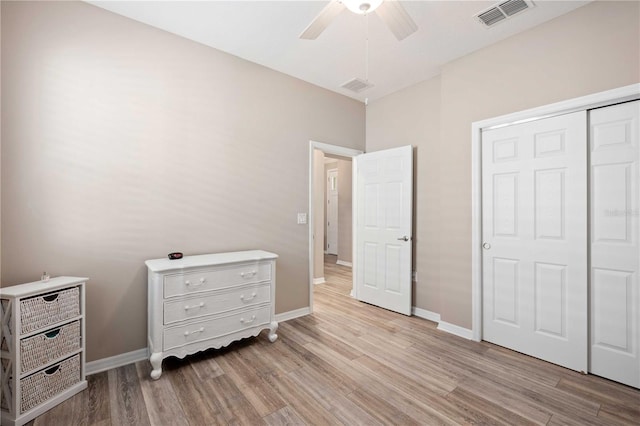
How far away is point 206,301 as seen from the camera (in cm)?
239

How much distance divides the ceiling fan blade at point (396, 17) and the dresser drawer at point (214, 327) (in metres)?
2.49

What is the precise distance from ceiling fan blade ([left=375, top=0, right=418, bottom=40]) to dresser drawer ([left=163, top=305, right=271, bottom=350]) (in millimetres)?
2492

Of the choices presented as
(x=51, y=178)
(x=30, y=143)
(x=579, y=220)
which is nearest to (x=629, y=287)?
(x=579, y=220)

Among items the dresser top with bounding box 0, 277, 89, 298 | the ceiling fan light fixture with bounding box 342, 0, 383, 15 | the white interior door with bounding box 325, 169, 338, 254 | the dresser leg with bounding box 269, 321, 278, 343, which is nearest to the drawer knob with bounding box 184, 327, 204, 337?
the dresser leg with bounding box 269, 321, 278, 343

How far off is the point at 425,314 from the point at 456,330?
1.55 feet

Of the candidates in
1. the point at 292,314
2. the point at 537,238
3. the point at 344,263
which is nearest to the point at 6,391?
the point at 292,314

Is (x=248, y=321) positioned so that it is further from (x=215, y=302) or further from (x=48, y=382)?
(x=48, y=382)

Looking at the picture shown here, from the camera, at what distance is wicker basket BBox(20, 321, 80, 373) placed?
173 cm

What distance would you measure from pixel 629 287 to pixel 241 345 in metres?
3.18

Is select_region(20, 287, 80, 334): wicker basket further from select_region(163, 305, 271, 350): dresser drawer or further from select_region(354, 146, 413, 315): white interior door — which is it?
select_region(354, 146, 413, 315): white interior door

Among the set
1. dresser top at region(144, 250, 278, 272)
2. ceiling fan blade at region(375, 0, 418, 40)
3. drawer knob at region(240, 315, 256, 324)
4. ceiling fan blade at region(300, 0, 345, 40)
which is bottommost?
drawer knob at region(240, 315, 256, 324)

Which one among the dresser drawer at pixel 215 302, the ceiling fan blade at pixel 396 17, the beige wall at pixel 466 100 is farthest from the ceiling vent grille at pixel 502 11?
the dresser drawer at pixel 215 302

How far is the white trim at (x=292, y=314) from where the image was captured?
333 centimetres

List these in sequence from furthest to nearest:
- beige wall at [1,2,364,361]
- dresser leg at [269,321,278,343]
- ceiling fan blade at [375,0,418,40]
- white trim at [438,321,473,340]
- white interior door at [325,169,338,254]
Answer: white interior door at [325,169,338,254] → white trim at [438,321,473,340] → dresser leg at [269,321,278,343] → beige wall at [1,2,364,361] → ceiling fan blade at [375,0,418,40]
